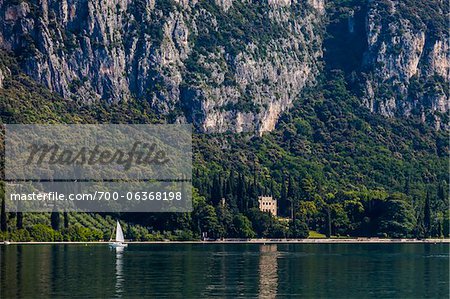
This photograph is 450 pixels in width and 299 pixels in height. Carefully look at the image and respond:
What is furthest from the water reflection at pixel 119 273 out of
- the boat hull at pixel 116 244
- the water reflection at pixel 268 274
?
the water reflection at pixel 268 274

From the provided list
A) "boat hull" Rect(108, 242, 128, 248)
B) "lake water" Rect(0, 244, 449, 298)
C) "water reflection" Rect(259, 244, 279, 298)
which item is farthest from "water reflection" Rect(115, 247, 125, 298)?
"water reflection" Rect(259, 244, 279, 298)

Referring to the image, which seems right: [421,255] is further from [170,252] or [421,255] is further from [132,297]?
[132,297]

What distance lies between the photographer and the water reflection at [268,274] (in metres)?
118

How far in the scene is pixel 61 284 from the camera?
400 feet

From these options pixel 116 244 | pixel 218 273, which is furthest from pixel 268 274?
pixel 116 244

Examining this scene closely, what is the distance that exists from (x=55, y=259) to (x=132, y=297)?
4543 centimetres

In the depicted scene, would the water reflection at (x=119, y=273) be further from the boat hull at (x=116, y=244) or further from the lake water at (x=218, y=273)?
the boat hull at (x=116, y=244)

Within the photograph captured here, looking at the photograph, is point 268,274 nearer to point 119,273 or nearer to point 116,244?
point 119,273

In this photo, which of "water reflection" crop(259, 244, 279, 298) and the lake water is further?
"water reflection" crop(259, 244, 279, 298)

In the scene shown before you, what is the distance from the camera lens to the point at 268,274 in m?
136

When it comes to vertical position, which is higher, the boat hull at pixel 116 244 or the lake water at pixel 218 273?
the boat hull at pixel 116 244

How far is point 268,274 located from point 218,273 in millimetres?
5439

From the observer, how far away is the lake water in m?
117

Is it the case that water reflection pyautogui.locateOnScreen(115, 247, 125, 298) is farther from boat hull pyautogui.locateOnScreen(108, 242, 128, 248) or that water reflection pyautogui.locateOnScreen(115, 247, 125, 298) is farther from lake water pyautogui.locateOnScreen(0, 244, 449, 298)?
boat hull pyautogui.locateOnScreen(108, 242, 128, 248)
